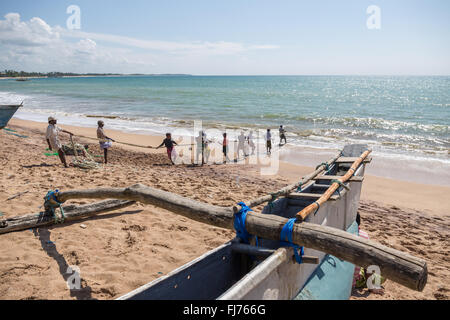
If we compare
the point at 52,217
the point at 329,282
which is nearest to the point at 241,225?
the point at 329,282

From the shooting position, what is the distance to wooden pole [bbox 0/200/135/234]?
467 cm

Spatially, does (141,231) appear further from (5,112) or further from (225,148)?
(5,112)

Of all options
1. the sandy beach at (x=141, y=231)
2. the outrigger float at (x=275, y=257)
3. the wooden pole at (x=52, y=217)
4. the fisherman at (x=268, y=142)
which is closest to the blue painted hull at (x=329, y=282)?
the outrigger float at (x=275, y=257)

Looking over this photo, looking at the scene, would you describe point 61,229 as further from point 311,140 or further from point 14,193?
point 311,140

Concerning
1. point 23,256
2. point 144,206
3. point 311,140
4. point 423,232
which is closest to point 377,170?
point 423,232

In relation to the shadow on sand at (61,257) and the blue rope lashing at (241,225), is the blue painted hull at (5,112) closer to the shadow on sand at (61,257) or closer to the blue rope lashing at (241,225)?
the shadow on sand at (61,257)

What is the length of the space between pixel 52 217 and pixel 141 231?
152cm

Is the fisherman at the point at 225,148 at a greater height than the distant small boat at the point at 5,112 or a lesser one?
lesser

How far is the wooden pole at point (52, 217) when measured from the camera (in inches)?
184

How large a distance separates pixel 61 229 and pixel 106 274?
1565 millimetres

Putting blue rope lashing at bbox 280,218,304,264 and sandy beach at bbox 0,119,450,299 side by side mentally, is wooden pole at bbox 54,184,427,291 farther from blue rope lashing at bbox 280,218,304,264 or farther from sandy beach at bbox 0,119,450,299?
sandy beach at bbox 0,119,450,299

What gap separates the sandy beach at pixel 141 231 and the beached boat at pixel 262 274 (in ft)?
3.25

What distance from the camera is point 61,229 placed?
16.3 ft
